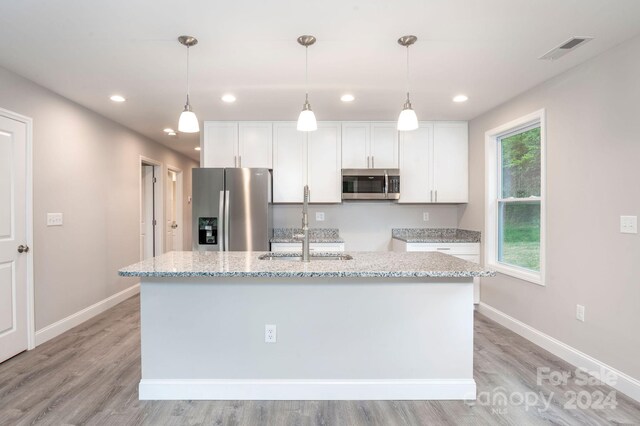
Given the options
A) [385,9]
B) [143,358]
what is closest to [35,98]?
[143,358]

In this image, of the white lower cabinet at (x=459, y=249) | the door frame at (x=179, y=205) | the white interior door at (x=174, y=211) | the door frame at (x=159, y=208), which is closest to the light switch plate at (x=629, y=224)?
the white lower cabinet at (x=459, y=249)

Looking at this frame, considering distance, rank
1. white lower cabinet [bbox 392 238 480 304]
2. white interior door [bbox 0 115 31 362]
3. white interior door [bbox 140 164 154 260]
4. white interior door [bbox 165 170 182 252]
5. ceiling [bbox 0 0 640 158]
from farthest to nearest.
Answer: white interior door [bbox 165 170 182 252] < white interior door [bbox 140 164 154 260] < white lower cabinet [bbox 392 238 480 304] < white interior door [bbox 0 115 31 362] < ceiling [bbox 0 0 640 158]

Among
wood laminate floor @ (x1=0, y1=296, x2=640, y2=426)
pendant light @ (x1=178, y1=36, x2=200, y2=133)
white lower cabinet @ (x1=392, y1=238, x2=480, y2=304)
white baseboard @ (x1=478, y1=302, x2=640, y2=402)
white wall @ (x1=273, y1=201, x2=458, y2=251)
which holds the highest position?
pendant light @ (x1=178, y1=36, x2=200, y2=133)

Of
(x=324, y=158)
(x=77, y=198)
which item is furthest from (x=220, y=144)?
(x=77, y=198)

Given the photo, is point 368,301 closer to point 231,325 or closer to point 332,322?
point 332,322

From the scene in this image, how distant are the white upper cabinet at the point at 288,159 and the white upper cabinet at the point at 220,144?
0.51 m

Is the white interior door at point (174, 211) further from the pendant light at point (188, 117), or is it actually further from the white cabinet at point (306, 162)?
the pendant light at point (188, 117)

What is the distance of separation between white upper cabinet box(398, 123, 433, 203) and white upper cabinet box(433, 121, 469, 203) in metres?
0.09

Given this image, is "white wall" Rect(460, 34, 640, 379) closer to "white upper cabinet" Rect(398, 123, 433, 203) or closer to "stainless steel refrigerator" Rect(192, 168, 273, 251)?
"white upper cabinet" Rect(398, 123, 433, 203)

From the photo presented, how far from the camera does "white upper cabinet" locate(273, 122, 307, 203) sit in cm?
429

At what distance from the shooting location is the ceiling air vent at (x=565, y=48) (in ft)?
7.46

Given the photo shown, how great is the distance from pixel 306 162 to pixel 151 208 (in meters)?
2.89

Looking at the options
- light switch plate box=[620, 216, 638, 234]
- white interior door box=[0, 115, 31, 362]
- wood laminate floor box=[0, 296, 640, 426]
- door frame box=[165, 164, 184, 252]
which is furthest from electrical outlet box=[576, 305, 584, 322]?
door frame box=[165, 164, 184, 252]

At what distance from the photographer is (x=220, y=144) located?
4.26 metres
